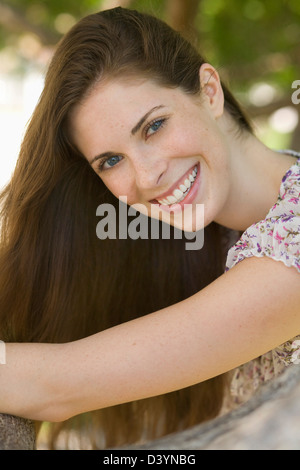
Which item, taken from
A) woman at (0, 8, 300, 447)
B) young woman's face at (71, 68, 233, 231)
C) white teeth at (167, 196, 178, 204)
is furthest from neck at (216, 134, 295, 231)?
white teeth at (167, 196, 178, 204)

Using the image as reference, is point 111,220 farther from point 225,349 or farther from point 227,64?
point 227,64

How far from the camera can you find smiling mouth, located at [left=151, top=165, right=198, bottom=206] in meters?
1.59

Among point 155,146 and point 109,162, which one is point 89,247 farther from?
point 155,146

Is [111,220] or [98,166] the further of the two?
[111,220]

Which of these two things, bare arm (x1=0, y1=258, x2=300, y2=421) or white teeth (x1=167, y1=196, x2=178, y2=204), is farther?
white teeth (x1=167, y1=196, x2=178, y2=204)

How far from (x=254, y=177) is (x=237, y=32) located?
237 cm

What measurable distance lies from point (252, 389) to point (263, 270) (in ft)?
2.44

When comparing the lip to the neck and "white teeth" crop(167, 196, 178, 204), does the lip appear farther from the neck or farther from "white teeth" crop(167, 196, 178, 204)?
the neck

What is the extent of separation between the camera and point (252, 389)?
194 cm

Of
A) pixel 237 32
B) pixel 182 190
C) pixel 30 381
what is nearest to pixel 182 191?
pixel 182 190

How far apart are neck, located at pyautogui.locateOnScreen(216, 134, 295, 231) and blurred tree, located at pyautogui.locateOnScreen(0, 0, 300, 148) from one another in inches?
72.1

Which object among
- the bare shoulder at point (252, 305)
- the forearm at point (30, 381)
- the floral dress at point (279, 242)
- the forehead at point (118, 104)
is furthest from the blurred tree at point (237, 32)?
the forearm at point (30, 381)

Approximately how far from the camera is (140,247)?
6.70ft

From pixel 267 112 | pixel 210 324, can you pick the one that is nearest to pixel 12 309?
pixel 210 324
